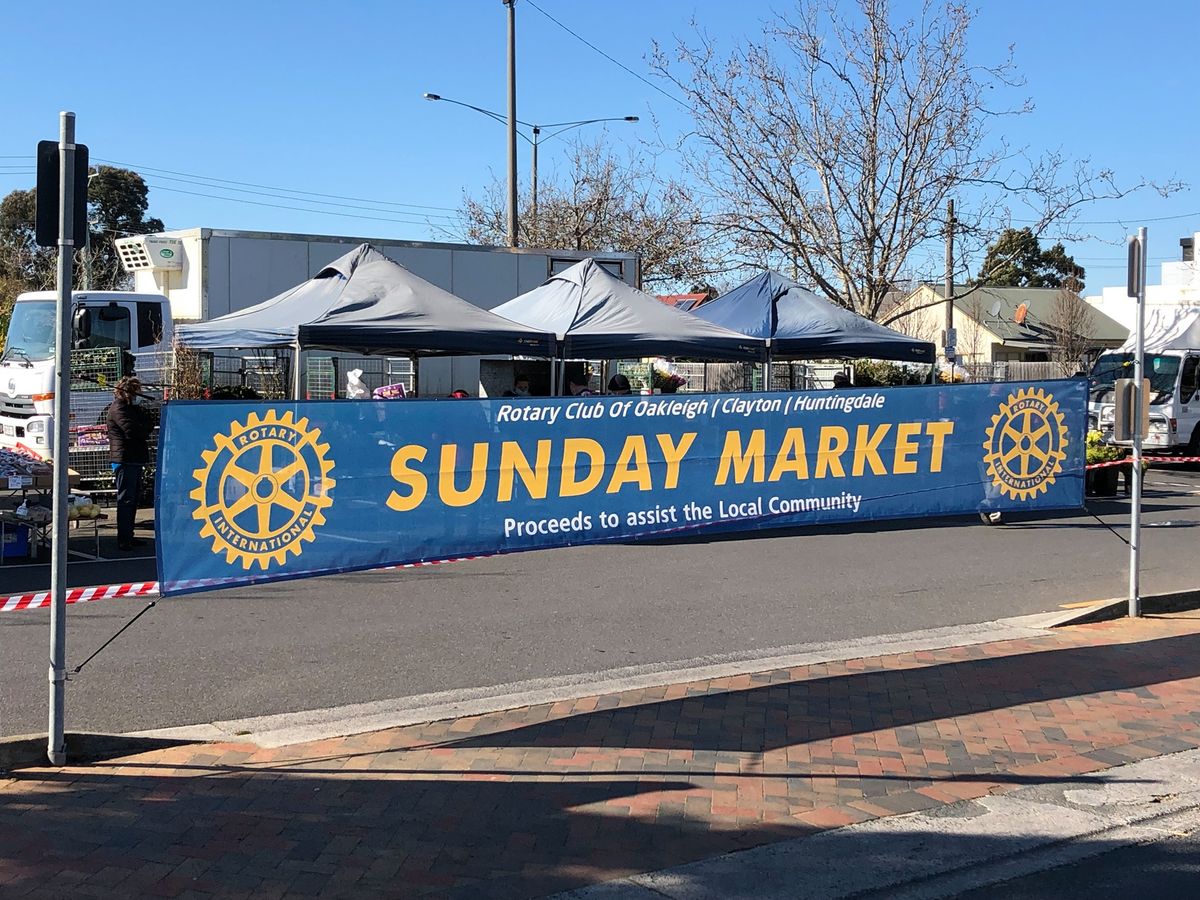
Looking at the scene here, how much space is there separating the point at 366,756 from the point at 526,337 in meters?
9.75

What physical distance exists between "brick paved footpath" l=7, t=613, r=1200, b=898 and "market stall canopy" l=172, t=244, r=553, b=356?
8226 mm

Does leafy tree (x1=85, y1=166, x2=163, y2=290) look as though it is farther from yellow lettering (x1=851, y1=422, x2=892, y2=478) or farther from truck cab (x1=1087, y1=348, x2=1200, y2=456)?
yellow lettering (x1=851, y1=422, x2=892, y2=478)

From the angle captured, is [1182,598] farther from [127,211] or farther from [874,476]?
[127,211]

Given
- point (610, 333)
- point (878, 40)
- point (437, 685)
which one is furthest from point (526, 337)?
point (878, 40)

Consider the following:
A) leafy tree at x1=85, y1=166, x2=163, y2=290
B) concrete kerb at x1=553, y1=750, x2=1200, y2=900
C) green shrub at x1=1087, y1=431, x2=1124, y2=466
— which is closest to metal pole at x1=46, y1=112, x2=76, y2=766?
concrete kerb at x1=553, y1=750, x2=1200, y2=900

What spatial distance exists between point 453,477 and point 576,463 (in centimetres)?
84

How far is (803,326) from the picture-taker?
1828cm

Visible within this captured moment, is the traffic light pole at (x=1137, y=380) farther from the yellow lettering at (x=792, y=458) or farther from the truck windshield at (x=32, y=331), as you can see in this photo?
the truck windshield at (x=32, y=331)

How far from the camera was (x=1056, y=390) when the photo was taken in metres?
9.62

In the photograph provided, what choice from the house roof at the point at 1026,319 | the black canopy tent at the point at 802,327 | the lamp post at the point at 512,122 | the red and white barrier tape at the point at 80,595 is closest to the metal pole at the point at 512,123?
the lamp post at the point at 512,122

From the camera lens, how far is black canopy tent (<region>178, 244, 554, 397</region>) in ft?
47.7

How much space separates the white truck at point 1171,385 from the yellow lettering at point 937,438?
18040 mm

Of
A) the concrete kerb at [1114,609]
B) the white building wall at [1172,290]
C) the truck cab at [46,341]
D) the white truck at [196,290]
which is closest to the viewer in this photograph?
the concrete kerb at [1114,609]

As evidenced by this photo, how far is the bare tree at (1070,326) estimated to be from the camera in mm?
48375
